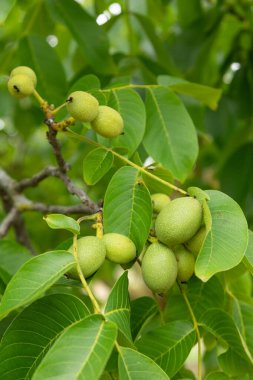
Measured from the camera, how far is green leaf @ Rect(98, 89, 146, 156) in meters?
1.43

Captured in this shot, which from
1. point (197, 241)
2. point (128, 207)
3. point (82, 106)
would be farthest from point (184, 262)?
point (82, 106)

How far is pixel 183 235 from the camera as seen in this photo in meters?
1.09

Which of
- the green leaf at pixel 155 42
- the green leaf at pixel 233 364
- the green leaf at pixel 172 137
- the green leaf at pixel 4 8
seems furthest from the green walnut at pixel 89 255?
the green leaf at pixel 155 42

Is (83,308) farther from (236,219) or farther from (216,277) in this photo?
(216,277)

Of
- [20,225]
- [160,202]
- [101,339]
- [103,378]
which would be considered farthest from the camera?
[20,225]

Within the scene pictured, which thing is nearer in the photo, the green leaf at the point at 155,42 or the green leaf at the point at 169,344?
the green leaf at the point at 169,344

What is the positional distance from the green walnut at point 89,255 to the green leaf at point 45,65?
0.93 metres

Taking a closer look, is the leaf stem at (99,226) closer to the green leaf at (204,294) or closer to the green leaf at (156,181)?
the green leaf at (156,181)

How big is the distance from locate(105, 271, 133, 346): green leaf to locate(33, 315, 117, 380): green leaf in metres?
0.06

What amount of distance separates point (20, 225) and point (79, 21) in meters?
0.71

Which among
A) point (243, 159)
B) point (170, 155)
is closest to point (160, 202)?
point (170, 155)

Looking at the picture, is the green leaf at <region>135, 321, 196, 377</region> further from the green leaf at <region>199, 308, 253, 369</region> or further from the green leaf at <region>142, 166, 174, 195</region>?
the green leaf at <region>142, 166, 174, 195</region>

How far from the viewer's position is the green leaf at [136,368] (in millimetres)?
918

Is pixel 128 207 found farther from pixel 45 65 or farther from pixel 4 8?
pixel 45 65
